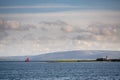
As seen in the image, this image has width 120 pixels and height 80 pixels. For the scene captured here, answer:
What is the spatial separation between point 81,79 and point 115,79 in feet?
27.8

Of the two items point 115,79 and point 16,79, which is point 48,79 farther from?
point 115,79

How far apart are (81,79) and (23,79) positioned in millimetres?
14906

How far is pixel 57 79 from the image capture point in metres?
123

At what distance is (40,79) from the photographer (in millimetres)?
124688

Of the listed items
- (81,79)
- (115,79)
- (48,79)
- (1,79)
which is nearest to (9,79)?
(1,79)

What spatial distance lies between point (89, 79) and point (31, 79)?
14.7 meters

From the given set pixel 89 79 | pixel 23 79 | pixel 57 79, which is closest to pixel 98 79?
pixel 89 79

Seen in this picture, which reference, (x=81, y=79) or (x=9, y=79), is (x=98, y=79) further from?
(x=9, y=79)

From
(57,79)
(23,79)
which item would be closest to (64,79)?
(57,79)

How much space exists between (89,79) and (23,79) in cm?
1691

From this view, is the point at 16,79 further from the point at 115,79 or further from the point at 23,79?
the point at 115,79

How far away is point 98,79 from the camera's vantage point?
123 meters

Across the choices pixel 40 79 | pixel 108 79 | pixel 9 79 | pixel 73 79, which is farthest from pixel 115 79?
pixel 9 79

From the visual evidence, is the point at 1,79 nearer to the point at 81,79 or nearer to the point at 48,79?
the point at 48,79
